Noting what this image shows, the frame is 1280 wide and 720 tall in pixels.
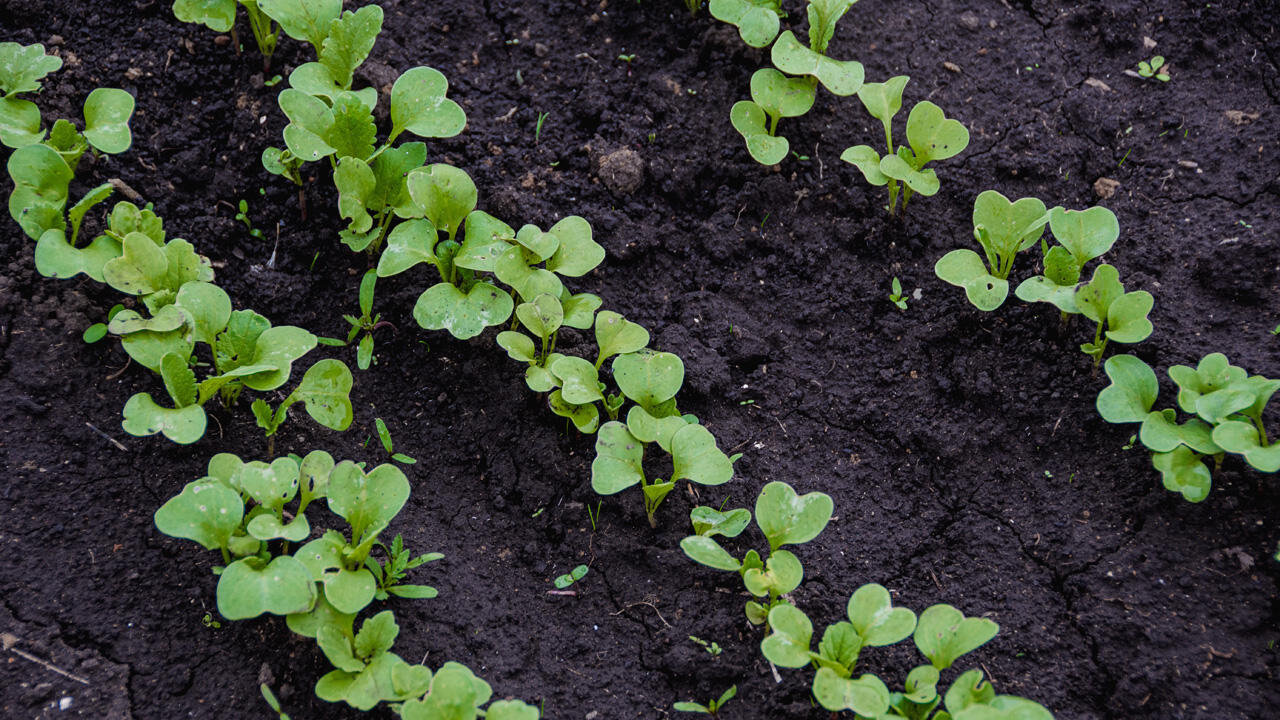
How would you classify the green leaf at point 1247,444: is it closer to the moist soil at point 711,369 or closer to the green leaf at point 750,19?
the moist soil at point 711,369

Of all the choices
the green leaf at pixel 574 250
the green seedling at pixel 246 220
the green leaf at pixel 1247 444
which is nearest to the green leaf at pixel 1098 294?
the green leaf at pixel 1247 444

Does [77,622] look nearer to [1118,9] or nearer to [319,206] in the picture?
[319,206]

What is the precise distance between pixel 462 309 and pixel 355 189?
438 millimetres

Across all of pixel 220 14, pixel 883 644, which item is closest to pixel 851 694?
pixel 883 644

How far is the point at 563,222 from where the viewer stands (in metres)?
2.38

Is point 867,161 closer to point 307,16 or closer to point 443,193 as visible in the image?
point 443,193

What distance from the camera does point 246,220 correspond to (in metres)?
2.52

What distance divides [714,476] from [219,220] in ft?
4.87

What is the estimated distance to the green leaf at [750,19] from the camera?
261 centimetres

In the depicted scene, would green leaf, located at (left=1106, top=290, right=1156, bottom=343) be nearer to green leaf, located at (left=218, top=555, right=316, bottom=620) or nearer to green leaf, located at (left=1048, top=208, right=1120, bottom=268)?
green leaf, located at (left=1048, top=208, right=1120, bottom=268)

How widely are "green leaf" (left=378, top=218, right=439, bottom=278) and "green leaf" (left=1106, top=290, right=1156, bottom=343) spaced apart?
163 cm

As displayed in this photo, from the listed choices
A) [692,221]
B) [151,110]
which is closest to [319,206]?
[151,110]

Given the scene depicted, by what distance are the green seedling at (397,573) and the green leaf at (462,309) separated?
19.9 inches

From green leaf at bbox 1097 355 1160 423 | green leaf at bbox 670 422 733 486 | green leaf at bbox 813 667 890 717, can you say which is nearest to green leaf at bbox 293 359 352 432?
green leaf at bbox 670 422 733 486
